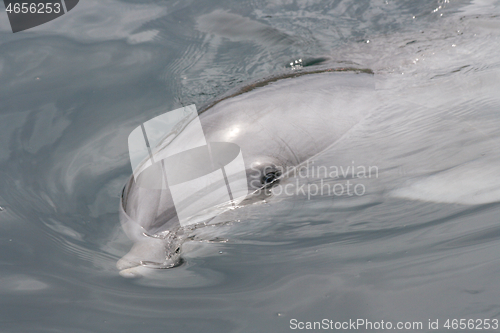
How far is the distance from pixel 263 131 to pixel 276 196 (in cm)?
62

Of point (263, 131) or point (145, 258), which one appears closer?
point (145, 258)

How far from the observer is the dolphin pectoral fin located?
133 inches

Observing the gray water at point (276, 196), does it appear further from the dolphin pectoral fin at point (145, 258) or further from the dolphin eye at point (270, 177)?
the dolphin eye at point (270, 177)

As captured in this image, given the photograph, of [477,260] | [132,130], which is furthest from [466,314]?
[132,130]

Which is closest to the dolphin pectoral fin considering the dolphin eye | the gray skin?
the gray skin

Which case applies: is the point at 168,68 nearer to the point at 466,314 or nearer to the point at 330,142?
the point at 330,142

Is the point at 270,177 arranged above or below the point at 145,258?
above

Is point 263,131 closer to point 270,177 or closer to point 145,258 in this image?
point 270,177

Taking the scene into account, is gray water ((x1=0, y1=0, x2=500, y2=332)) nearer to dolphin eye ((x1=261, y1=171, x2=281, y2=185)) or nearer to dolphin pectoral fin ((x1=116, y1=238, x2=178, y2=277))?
dolphin pectoral fin ((x1=116, y1=238, x2=178, y2=277))

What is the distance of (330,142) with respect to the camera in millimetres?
4125

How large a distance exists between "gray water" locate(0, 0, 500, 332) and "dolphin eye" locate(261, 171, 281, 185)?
9.1 inches


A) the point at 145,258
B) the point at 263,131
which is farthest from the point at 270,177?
the point at 145,258

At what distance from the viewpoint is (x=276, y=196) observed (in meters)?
4.06

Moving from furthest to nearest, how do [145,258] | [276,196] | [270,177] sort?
[276,196]
[270,177]
[145,258]
